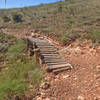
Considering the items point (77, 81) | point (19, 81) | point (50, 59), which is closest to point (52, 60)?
point (50, 59)

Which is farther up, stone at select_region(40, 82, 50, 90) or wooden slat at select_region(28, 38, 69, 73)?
wooden slat at select_region(28, 38, 69, 73)

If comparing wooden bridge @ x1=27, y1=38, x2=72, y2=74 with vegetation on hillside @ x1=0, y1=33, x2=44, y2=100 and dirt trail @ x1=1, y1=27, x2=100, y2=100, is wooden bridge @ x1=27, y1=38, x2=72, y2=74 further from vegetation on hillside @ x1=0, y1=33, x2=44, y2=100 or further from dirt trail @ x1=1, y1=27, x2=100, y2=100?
vegetation on hillside @ x1=0, y1=33, x2=44, y2=100

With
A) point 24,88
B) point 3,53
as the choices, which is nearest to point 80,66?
point 24,88

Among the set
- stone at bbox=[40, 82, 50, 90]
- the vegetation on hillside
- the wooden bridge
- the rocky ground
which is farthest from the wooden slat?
stone at bbox=[40, 82, 50, 90]

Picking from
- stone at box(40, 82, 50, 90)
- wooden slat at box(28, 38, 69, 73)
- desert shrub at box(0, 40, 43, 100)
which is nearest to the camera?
desert shrub at box(0, 40, 43, 100)

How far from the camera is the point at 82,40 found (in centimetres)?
773

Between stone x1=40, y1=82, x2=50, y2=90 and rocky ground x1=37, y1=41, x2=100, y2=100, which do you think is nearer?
rocky ground x1=37, y1=41, x2=100, y2=100

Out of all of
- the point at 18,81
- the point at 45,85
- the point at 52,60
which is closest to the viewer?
the point at 18,81

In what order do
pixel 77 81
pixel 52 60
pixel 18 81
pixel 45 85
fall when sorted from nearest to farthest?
pixel 18 81 < pixel 45 85 < pixel 77 81 < pixel 52 60

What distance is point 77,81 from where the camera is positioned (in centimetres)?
402

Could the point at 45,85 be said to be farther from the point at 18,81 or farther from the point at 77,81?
the point at 77,81

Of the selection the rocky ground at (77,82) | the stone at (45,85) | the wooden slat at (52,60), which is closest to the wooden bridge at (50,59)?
the wooden slat at (52,60)

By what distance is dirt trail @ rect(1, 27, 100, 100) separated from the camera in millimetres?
3416

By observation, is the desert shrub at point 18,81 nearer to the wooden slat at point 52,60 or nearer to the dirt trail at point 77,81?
the dirt trail at point 77,81
